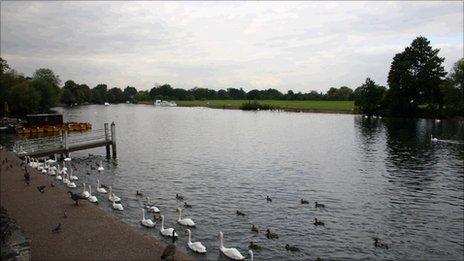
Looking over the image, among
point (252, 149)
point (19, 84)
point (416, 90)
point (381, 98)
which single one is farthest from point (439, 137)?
point (19, 84)

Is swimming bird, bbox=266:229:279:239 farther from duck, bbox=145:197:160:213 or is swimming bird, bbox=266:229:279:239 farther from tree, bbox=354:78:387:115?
tree, bbox=354:78:387:115

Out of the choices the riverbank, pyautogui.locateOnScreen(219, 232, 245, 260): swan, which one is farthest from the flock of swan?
the riverbank

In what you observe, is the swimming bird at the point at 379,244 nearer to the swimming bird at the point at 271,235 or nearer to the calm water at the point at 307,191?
the calm water at the point at 307,191

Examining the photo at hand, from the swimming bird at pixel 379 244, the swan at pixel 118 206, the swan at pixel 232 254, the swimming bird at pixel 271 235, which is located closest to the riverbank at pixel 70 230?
the swan at pixel 118 206

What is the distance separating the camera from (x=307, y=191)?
1465 inches

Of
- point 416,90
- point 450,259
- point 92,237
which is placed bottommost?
point 450,259

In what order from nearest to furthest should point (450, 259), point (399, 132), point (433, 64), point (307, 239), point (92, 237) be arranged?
1. point (92, 237)
2. point (450, 259)
3. point (307, 239)
4. point (399, 132)
5. point (433, 64)

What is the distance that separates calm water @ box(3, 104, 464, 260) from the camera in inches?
987

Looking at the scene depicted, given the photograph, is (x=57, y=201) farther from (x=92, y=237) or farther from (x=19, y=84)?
(x=19, y=84)

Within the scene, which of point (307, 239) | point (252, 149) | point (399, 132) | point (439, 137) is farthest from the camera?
point (399, 132)

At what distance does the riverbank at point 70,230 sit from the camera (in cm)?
1855

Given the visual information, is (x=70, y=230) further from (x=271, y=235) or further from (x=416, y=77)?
(x=416, y=77)

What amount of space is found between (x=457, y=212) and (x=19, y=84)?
372ft

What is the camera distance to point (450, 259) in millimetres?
22812
